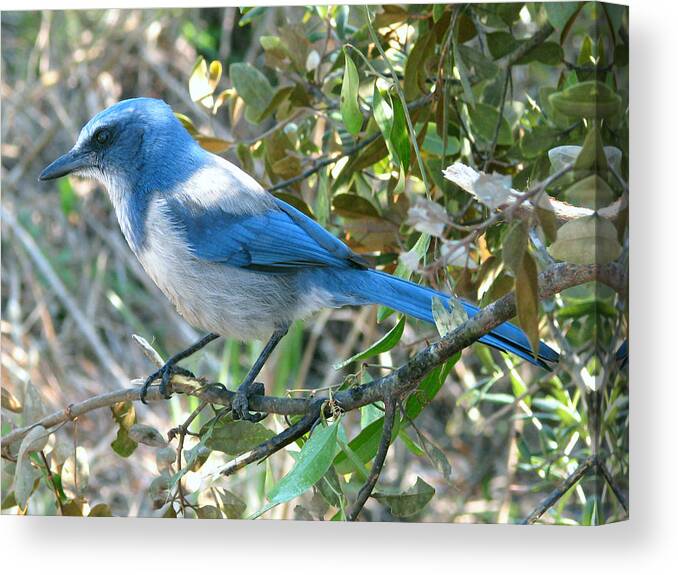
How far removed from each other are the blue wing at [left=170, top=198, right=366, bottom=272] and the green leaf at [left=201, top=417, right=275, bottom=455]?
1.36ft

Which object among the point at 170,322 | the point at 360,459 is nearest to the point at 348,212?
the point at 360,459

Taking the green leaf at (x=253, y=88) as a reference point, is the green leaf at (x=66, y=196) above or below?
below

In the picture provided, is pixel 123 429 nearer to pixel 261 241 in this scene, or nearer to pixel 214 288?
pixel 214 288

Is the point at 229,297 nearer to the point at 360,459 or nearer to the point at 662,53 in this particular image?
the point at 360,459

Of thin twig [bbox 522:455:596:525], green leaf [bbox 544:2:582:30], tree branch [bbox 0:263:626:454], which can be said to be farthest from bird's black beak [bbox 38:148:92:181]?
thin twig [bbox 522:455:596:525]

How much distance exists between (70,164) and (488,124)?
117 cm

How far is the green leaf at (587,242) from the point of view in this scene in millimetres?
2361

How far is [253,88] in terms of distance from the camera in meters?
3.25

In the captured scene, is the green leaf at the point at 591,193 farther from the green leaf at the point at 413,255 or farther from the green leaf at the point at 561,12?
the green leaf at the point at 561,12

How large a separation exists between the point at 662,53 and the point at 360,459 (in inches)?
50.4

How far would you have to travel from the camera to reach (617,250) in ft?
8.36

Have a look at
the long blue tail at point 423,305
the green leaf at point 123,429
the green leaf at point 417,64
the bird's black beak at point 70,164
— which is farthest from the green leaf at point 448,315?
the bird's black beak at point 70,164

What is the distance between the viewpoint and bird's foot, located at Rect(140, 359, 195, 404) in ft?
9.48

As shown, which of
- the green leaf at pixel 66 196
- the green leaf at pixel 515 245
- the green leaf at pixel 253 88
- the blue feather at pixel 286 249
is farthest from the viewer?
the green leaf at pixel 66 196
